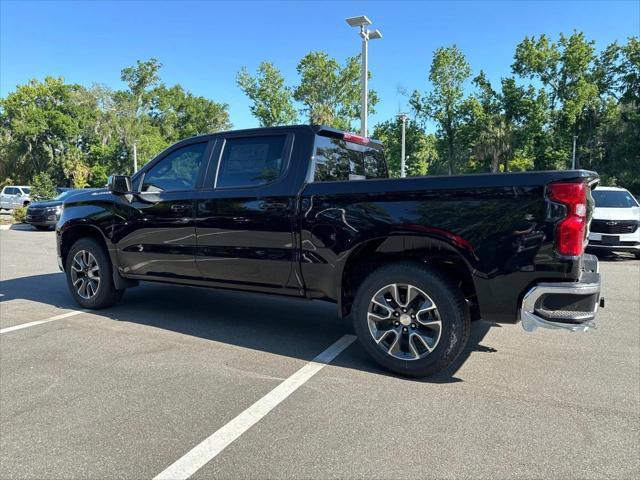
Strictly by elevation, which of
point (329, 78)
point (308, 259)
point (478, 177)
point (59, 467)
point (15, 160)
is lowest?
point (59, 467)

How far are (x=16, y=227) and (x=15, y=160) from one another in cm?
3581

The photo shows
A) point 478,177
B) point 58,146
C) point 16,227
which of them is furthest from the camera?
point 58,146

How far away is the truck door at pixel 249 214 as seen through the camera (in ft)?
14.5

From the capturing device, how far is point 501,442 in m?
2.91

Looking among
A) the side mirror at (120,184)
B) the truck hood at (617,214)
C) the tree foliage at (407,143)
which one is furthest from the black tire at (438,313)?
the tree foliage at (407,143)

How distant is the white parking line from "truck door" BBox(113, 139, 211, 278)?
1.74 meters

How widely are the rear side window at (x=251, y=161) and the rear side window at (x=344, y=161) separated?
36cm

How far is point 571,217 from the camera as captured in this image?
326 centimetres

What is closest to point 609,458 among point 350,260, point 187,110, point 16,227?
point 350,260

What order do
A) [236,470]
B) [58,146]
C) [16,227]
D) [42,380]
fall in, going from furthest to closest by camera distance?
[58,146], [16,227], [42,380], [236,470]

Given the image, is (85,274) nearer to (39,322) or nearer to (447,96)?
(39,322)

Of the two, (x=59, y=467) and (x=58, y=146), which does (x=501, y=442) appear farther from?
(x=58, y=146)

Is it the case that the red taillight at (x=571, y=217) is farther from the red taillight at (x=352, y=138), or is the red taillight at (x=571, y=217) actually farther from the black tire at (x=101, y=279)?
the black tire at (x=101, y=279)

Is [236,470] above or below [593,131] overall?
below
